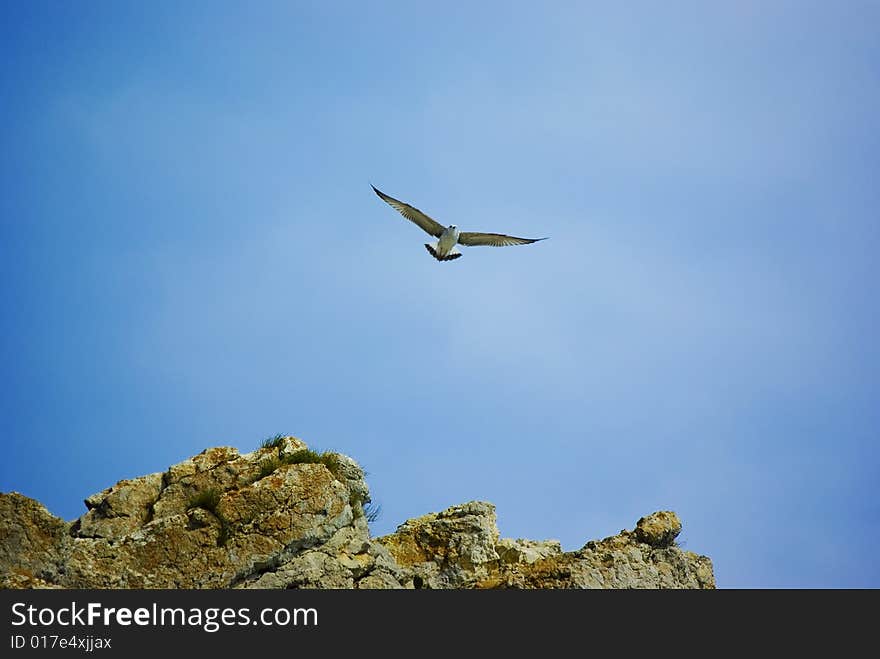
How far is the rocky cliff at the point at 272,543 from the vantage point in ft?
59.9

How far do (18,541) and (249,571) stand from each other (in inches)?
186

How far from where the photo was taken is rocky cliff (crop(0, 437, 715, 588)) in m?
18.2

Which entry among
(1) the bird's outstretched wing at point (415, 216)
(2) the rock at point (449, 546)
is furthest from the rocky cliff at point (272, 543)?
(1) the bird's outstretched wing at point (415, 216)

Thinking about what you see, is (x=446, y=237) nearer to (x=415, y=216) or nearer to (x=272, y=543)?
(x=415, y=216)

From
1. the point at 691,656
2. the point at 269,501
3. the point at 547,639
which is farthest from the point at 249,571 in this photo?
the point at 691,656

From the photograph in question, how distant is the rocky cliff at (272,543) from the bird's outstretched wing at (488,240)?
16673 millimetres

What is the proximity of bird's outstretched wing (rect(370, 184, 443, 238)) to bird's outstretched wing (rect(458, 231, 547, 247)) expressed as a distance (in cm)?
103

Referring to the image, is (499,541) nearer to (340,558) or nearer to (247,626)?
(340,558)

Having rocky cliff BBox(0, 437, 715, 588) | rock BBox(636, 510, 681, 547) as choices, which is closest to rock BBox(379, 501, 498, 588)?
rocky cliff BBox(0, 437, 715, 588)

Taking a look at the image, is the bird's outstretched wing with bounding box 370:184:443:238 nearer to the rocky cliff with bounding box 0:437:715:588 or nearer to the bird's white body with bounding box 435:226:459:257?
the bird's white body with bounding box 435:226:459:257

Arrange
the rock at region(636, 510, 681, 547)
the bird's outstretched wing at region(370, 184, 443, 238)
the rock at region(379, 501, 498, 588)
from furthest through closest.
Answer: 1. the bird's outstretched wing at region(370, 184, 443, 238)
2. the rock at region(379, 501, 498, 588)
3. the rock at region(636, 510, 681, 547)

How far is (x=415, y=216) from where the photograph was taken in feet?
119

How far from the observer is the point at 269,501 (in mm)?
19109

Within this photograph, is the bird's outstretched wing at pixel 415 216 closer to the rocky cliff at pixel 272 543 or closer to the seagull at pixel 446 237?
the seagull at pixel 446 237
